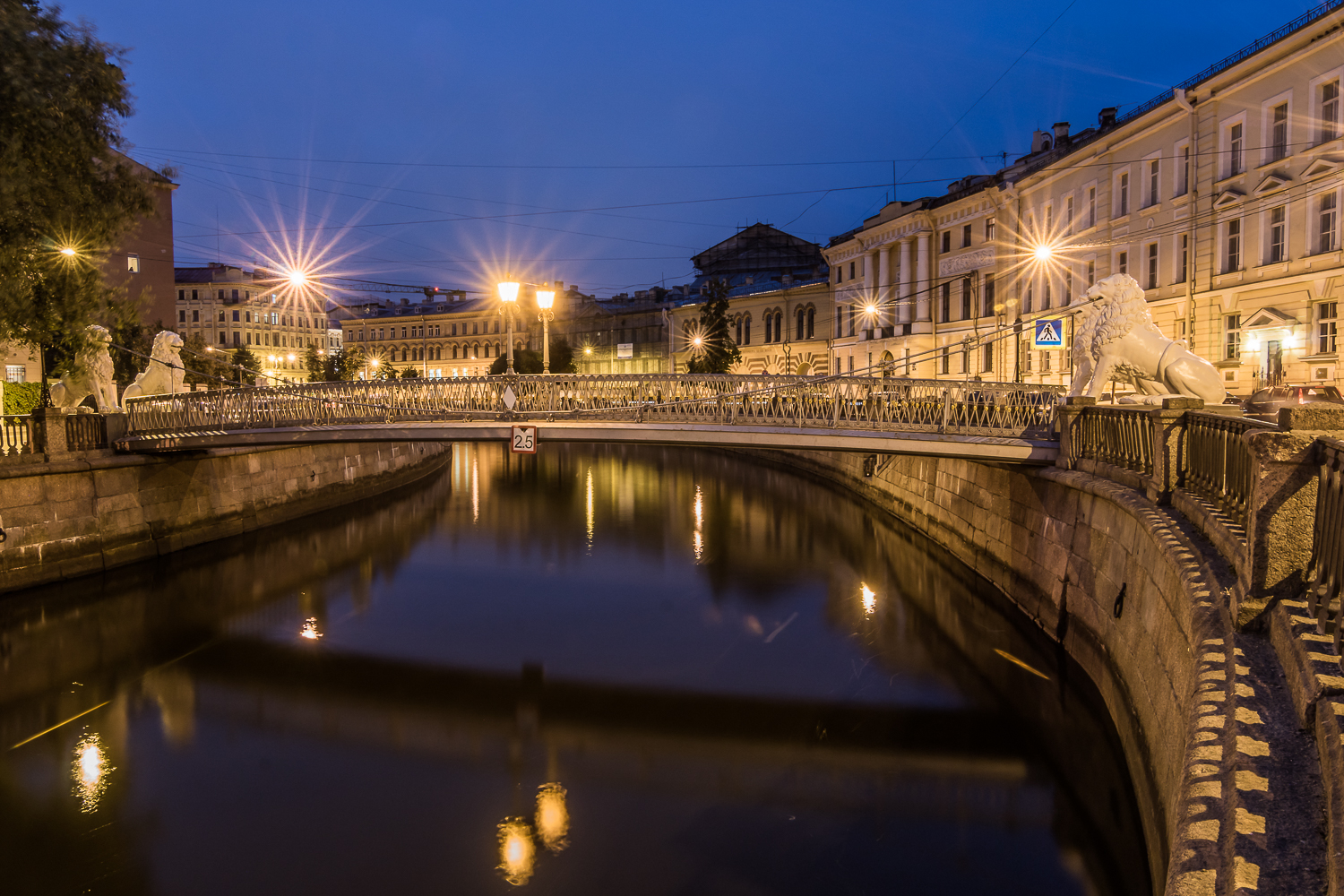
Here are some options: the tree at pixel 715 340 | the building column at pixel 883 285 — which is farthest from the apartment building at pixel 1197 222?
the tree at pixel 715 340

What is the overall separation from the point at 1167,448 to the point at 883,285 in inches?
1359

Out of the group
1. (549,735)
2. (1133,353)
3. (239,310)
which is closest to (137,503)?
(549,735)

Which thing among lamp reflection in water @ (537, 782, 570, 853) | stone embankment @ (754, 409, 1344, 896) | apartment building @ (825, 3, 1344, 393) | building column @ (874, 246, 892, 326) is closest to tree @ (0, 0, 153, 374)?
lamp reflection in water @ (537, 782, 570, 853)

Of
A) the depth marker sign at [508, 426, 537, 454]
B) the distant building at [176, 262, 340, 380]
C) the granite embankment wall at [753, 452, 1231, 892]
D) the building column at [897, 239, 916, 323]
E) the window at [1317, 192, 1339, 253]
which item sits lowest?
the granite embankment wall at [753, 452, 1231, 892]

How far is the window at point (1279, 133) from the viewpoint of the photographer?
19.5 m

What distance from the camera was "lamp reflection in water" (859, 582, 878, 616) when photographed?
1645cm

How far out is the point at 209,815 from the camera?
9156 millimetres

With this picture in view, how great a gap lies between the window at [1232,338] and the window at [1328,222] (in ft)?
9.24

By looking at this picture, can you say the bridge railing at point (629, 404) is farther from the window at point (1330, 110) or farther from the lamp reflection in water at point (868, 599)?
the window at point (1330, 110)

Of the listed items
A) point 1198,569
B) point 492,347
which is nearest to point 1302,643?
point 1198,569

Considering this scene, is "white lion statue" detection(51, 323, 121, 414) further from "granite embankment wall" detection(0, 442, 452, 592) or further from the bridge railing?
"granite embankment wall" detection(0, 442, 452, 592)

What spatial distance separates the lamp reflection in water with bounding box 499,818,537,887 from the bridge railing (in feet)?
25.1

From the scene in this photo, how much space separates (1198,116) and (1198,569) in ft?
67.0

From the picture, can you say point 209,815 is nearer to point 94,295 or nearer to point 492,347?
point 94,295
